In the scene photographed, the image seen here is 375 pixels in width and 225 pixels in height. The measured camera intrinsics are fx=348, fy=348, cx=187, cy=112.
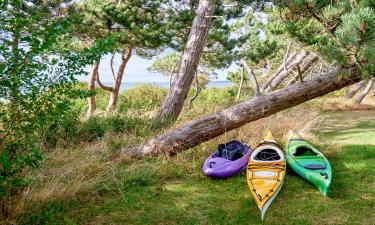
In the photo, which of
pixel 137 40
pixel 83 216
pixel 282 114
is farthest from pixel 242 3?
pixel 83 216

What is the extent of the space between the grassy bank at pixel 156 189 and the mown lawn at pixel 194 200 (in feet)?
0.04

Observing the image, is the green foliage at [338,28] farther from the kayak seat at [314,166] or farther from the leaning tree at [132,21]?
the leaning tree at [132,21]

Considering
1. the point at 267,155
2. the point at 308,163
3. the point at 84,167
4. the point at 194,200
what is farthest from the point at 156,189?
the point at 308,163

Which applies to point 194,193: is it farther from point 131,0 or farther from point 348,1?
point 131,0

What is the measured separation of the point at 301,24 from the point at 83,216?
3.17 metres

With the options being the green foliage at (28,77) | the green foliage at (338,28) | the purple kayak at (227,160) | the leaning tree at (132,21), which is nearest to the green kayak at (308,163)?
the purple kayak at (227,160)

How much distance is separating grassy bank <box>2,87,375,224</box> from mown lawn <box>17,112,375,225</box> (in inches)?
0.4

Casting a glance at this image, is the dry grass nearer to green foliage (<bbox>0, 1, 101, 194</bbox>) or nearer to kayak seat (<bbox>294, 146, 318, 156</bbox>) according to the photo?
green foliage (<bbox>0, 1, 101, 194</bbox>)

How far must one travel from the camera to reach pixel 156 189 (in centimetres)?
461

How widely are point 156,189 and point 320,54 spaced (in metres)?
2.62

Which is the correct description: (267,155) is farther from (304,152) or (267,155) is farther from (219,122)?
(219,122)

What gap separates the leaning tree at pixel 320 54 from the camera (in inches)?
124

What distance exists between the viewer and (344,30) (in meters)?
3.14

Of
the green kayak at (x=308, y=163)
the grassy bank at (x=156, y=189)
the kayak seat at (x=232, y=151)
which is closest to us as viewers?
the grassy bank at (x=156, y=189)
